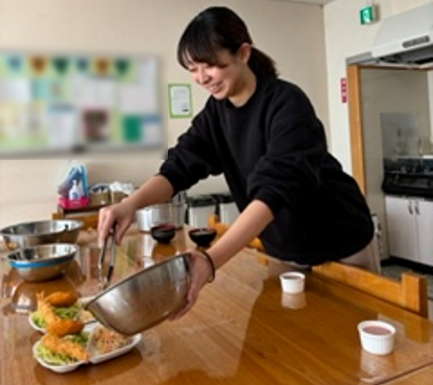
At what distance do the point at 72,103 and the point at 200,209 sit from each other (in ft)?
3.77

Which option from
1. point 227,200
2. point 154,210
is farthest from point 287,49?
point 154,210

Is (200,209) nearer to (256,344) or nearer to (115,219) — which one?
(115,219)

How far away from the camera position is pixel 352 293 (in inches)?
41.6

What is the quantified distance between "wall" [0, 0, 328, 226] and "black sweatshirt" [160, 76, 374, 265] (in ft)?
6.30

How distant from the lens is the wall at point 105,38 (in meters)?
2.90

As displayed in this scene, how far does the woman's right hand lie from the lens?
111cm

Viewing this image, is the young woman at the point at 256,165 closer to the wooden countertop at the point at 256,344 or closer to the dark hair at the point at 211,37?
the dark hair at the point at 211,37

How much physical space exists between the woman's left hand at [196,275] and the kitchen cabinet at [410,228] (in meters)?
3.13

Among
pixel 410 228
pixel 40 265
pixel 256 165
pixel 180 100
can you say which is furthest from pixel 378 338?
pixel 410 228

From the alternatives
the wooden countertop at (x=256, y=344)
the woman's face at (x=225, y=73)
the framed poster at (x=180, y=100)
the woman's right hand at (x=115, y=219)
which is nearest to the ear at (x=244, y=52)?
the woman's face at (x=225, y=73)

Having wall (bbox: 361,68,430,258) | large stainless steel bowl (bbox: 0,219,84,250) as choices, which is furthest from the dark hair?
wall (bbox: 361,68,430,258)

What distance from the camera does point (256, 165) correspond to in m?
1.03

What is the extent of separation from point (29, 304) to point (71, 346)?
0.43 metres

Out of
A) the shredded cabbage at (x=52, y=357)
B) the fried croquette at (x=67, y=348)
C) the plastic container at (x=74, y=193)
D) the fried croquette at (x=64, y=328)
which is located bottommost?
the shredded cabbage at (x=52, y=357)
